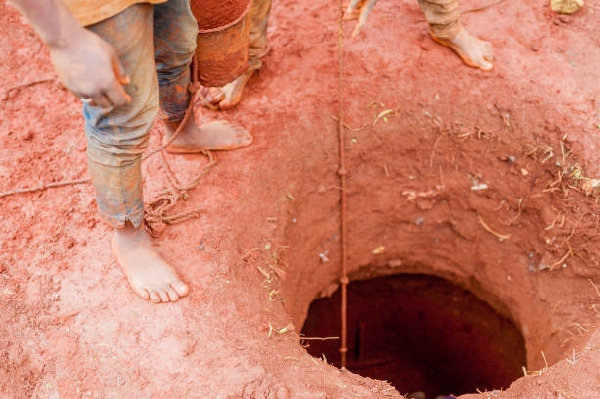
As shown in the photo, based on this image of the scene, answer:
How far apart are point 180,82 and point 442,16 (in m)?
1.47

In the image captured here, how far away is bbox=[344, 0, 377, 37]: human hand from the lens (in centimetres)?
274

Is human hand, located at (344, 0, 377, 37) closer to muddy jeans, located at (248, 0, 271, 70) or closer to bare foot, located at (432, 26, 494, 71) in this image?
muddy jeans, located at (248, 0, 271, 70)

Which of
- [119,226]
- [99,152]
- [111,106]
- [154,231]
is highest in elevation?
[111,106]

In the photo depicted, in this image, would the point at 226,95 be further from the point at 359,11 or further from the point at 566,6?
the point at 566,6

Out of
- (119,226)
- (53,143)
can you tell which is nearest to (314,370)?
(119,226)

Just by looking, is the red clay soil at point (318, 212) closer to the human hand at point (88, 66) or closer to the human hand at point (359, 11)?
the human hand at point (359, 11)

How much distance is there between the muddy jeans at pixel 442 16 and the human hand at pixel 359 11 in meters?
0.36

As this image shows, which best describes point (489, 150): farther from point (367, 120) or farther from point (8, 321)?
point (8, 321)

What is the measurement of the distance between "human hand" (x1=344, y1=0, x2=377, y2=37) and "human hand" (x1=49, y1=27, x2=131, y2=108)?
4.72ft

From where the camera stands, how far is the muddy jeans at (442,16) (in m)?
2.97

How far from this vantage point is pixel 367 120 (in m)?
3.06

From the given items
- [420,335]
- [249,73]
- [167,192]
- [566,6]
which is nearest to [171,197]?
[167,192]

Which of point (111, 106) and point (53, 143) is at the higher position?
point (111, 106)

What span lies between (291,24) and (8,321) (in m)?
2.11
